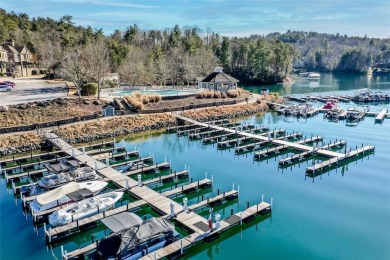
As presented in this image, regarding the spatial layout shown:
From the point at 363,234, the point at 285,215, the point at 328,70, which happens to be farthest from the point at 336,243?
the point at 328,70

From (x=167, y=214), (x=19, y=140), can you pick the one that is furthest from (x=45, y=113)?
(x=167, y=214)

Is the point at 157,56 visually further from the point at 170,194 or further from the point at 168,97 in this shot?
the point at 170,194

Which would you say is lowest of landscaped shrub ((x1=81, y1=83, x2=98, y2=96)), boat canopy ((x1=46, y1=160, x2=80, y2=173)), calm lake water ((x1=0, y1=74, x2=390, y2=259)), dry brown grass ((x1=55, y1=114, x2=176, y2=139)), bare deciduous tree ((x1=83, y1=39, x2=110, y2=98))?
calm lake water ((x1=0, y1=74, x2=390, y2=259))

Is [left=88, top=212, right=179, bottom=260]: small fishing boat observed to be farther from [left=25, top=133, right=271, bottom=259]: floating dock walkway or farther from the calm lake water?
the calm lake water

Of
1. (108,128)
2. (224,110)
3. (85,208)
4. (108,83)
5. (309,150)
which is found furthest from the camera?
(108,83)

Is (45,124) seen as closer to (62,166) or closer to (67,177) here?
(62,166)

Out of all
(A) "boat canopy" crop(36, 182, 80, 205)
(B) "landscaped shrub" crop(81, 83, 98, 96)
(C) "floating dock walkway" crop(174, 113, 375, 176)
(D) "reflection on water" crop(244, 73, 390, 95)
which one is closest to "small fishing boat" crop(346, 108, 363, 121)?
(C) "floating dock walkway" crop(174, 113, 375, 176)
